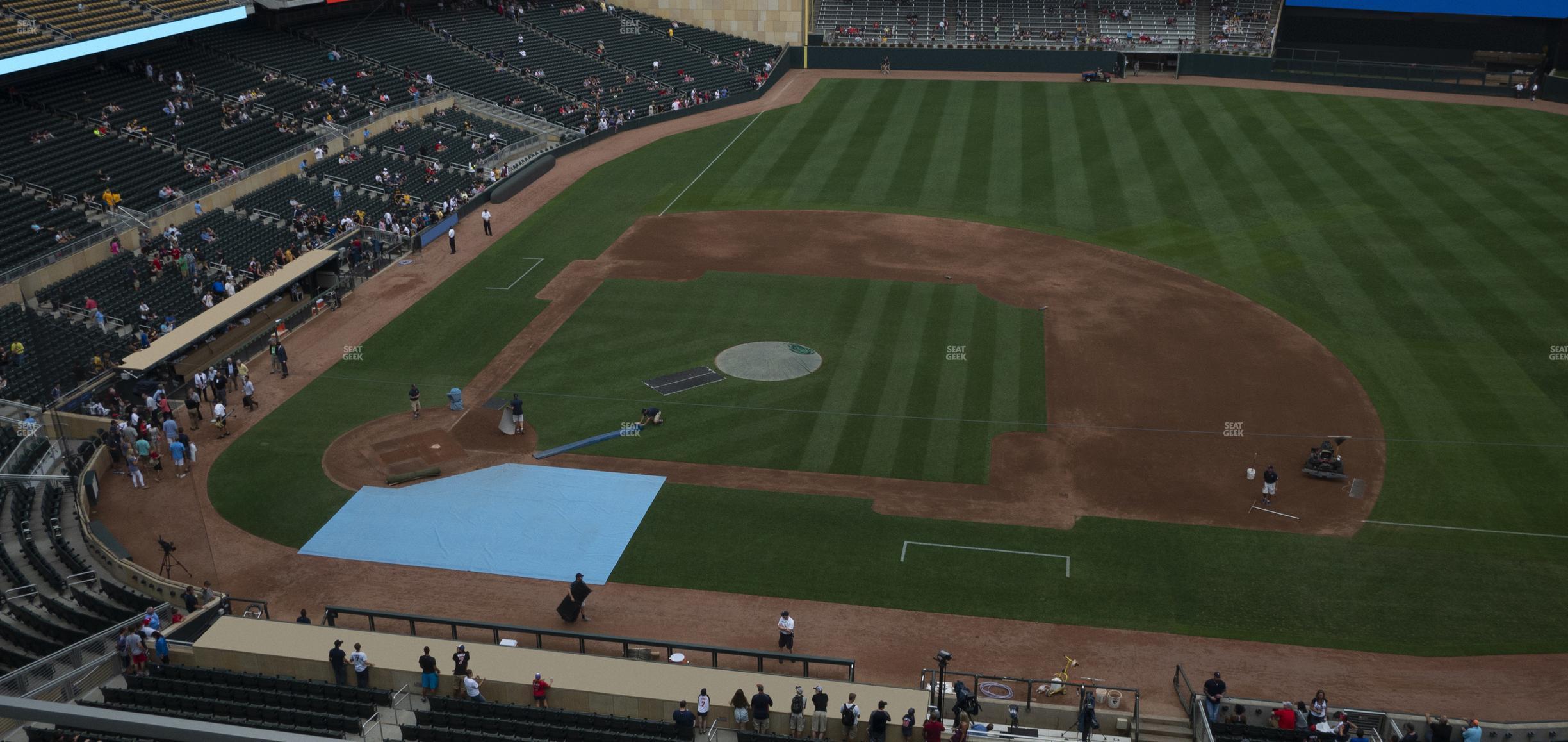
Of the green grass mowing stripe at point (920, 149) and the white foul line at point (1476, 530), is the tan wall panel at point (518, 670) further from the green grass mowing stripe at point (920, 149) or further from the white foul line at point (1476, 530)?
the green grass mowing stripe at point (920, 149)

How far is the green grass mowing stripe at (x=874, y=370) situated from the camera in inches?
1220

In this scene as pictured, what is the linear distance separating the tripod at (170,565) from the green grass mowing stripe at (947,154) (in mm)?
33358

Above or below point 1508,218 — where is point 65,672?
below

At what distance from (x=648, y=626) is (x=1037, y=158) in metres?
39.8

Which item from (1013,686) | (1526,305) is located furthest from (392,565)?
(1526,305)

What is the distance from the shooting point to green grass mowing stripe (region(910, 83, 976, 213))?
51.7 m

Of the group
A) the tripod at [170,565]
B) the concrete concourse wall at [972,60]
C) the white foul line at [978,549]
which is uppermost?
the concrete concourse wall at [972,60]

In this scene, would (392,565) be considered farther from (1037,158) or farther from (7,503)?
(1037,158)

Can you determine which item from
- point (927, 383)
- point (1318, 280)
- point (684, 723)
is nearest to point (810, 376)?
point (927, 383)

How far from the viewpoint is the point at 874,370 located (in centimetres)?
3566

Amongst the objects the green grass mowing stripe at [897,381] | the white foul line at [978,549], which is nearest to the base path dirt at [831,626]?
the white foul line at [978,549]

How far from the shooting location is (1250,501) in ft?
93.5

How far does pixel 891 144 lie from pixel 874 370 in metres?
27.2

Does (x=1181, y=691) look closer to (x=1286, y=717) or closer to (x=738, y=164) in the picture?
(x=1286, y=717)
